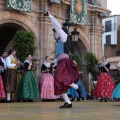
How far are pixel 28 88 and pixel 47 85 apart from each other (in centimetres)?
122

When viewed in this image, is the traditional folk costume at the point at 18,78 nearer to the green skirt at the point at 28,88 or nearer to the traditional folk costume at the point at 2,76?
the green skirt at the point at 28,88

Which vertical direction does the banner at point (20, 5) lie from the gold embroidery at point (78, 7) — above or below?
below

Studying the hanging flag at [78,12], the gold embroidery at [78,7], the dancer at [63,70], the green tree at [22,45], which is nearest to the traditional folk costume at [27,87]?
the green tree at [22,45]

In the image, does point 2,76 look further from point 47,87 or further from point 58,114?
point 58,114

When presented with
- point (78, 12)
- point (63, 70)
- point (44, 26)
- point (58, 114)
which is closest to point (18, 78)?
point (44, 26)

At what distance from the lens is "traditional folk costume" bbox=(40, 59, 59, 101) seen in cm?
1305

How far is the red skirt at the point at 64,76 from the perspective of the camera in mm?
7832

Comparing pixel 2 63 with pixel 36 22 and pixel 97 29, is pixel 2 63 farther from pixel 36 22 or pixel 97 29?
pixel 97 29

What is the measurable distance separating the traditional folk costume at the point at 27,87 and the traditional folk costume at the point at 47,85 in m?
0.79

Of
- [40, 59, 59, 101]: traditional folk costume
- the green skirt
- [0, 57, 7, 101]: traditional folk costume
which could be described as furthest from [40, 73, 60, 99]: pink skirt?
[0, 57, 7, 101]: traditional folk costume

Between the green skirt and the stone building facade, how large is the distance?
11.0 feet

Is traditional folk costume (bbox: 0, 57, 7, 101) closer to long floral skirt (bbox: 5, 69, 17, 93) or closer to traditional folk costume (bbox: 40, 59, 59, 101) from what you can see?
long floral skirt (bbox: 5, 69, 17, 93)

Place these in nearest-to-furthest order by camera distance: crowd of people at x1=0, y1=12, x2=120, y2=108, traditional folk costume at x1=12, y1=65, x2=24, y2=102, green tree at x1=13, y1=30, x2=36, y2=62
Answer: crowd of people at x1=0, y1=12, x2=120, y2=108 < traditional folk costume at x1=12, y1=65, x2=24, y2=102 < green tree at x1=13, y1=30, x2=36, y2=62

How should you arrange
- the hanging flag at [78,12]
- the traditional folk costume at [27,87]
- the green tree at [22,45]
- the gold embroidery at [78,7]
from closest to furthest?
Result: the traditional folk costume at [27,87] → the green tree at [22,45] → the hanging flag at [78,12] → the gold embroidery at [78,7]
